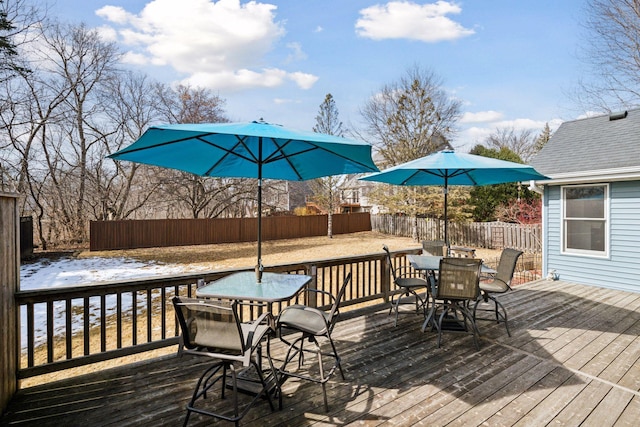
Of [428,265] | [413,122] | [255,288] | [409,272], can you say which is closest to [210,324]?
[255,288]

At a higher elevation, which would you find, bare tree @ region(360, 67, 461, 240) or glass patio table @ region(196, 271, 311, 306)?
bare tree @ region(360, 67, 461, 240)

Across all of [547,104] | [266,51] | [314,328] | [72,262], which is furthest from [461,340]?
[547,104]

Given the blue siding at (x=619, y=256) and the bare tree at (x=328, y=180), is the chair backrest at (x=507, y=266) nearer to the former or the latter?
the blue siding at (x=619, y=256)

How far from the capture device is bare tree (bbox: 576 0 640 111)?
9.85 meters

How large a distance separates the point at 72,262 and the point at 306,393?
11275 mm

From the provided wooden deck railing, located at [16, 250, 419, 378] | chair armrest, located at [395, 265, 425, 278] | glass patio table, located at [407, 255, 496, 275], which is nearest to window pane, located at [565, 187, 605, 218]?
chair armrest, located at [395, 265, 425, 278]

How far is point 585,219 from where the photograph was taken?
20.6ft

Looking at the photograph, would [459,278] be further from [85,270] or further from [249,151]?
[85,270]

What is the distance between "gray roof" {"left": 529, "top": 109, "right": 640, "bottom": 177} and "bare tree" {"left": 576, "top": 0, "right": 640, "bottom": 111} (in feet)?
16.4

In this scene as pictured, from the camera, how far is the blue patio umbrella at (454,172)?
3918 mm

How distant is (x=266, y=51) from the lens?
1104 cm

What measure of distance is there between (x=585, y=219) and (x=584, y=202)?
331 millimetres

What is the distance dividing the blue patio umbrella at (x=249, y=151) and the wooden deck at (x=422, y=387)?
1.18m

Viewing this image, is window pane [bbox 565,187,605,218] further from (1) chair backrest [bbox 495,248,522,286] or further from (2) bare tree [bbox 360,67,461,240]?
(2) bare tree [bbox 360,67,461,240]
